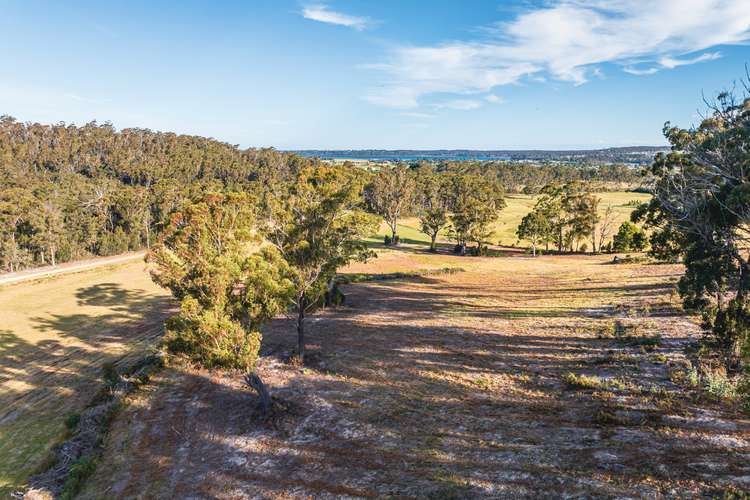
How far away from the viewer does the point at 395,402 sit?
20.5 meters

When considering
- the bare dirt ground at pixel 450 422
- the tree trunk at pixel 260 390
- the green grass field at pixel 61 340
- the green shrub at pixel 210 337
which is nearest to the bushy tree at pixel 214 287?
the green shrub at pixel 210 337

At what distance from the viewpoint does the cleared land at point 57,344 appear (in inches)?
870

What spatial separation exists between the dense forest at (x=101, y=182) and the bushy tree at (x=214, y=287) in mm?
16954

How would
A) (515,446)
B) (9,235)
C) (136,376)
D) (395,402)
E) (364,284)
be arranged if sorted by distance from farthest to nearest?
1. (9,235)
2. (364,284)
3. (136,376)
4. (395,402)
5. (515,446)

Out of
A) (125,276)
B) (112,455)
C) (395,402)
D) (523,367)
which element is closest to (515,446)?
(395,402)

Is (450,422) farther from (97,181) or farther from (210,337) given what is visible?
(97,181)

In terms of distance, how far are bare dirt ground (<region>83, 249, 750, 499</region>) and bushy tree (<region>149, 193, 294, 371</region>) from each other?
4285 millimetres

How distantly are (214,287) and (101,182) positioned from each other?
322 feet

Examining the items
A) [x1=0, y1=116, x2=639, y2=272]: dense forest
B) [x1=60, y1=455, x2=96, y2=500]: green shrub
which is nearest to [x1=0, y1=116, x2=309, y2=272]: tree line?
[x1=0, y1=116, x2=639, y2=272]: dense forest

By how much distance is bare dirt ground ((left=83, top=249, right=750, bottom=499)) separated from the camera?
13.8 m

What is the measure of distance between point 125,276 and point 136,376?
38230 mm

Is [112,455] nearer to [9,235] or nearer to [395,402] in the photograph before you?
[395,402]

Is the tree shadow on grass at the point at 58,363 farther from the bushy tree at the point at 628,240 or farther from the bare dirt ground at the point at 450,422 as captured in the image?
the bushy tree at the point at 628,240

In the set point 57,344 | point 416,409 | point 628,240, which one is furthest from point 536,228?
point 57,344
